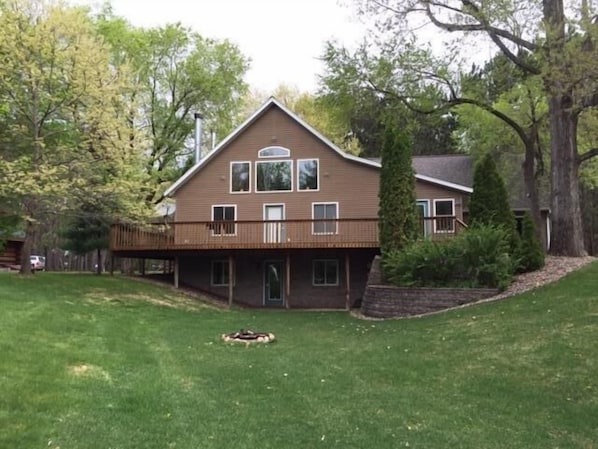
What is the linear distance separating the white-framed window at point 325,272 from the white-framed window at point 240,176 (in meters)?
4.29

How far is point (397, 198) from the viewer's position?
1752 centimetres

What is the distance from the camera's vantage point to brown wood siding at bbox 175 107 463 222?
23.1 metres

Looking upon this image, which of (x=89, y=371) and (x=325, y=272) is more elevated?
(x=325, y=272)

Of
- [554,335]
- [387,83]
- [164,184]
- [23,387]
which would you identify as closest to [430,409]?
[554,335]

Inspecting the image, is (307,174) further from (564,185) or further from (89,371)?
(89,371)

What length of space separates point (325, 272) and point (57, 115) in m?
11.7

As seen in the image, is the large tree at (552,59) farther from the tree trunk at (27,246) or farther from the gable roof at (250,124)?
the tree trunk at (27,246)

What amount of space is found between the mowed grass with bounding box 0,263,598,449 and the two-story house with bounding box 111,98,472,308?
9358 millimetres

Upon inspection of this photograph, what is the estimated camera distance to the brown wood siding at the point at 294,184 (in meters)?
23.1

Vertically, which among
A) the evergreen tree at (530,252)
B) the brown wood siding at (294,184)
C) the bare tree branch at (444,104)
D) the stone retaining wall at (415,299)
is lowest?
the stone retaining wall at (415,299)

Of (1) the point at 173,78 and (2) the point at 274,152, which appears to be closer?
(2) the point at 274,152

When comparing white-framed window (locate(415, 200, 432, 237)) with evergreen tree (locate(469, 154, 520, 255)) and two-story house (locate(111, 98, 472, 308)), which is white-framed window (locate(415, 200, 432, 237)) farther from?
evergreen tree (locate(469, 154, 520, 255))

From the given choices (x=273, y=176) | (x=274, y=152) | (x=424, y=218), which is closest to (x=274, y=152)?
(x=274, y=152)

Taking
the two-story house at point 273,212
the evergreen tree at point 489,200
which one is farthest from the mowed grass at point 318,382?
the two-story house at point 273,212
